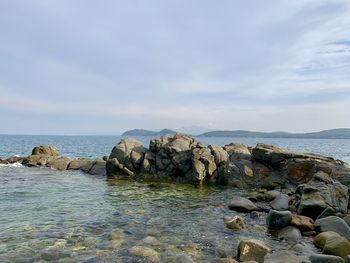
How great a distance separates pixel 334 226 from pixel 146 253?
8794 millimetres

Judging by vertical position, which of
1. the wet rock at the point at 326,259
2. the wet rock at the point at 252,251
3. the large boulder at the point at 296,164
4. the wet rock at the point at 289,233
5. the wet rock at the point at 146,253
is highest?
the large boulder at the point at 296,164

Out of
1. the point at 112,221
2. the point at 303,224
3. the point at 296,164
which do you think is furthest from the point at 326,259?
the point at 296,164

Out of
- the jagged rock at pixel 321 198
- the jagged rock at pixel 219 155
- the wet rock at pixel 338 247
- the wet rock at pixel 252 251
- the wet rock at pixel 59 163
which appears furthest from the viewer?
the wet rock at pixel 59 163

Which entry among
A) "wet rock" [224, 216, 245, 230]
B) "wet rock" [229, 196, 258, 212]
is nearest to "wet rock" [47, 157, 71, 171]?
"wet rock" [229, 196, 258, 212]

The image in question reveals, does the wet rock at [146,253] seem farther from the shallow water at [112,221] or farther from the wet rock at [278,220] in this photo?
the wet rock at [278,220]

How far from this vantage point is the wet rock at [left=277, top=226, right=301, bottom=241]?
15.4 meters

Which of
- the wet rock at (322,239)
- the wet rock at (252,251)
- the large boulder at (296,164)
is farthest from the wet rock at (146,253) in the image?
the large boulder at (296,164)

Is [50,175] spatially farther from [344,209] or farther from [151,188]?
[344,209]

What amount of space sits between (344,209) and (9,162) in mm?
46708

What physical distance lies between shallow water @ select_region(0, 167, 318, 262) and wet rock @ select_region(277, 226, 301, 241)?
787mm

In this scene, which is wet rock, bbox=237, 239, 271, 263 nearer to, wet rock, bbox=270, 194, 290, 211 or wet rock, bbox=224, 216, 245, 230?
wet rock, bbox=224, 216, 245, 230

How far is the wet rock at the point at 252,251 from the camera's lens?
482 inches

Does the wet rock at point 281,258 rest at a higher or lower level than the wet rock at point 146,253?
higher

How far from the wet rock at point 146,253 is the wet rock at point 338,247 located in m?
6.30
